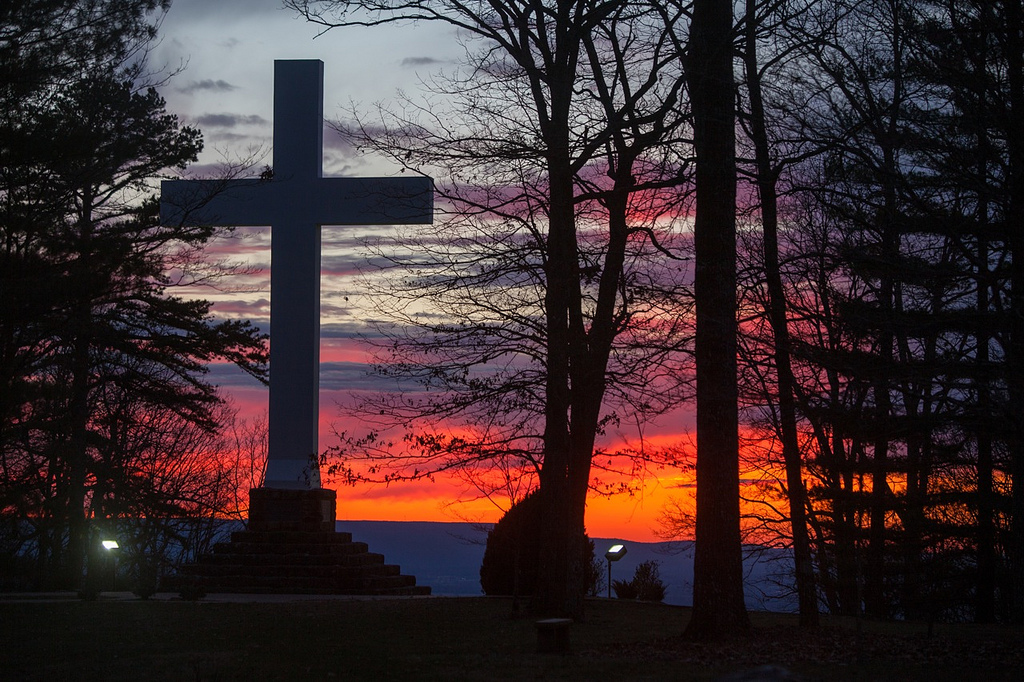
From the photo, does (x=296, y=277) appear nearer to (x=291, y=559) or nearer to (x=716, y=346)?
(x=291, y=559)

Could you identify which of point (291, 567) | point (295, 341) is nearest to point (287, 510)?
point (291, 567)

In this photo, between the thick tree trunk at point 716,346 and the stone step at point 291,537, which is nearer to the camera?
the thick tree trunk at point 716,346

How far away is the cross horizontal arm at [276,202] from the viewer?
15.6 meters

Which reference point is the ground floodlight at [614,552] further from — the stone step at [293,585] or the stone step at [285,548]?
the stone step at [285,548]

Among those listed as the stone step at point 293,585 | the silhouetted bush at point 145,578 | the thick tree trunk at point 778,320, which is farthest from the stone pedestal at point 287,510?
the thick tree trunk at point 778,320

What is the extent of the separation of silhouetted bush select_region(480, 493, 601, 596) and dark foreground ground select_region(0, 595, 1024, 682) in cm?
313

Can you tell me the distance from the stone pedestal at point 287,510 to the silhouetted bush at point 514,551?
2.94m

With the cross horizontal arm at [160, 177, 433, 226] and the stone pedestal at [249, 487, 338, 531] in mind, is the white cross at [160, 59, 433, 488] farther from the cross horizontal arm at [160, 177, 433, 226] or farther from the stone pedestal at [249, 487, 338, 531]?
the stone pedestal at [249, 487, 338, 531]

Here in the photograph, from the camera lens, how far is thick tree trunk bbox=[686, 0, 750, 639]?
9.49m

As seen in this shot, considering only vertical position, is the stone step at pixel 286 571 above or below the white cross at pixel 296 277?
below

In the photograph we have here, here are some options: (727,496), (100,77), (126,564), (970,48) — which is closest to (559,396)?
(727,496)

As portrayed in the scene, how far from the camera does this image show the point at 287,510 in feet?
54.4

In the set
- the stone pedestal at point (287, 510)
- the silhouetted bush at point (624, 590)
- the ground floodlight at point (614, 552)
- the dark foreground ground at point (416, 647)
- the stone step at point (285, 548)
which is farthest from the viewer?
the silhouetted bush at point (624, 590)

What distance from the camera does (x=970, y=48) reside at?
921 centimetres
